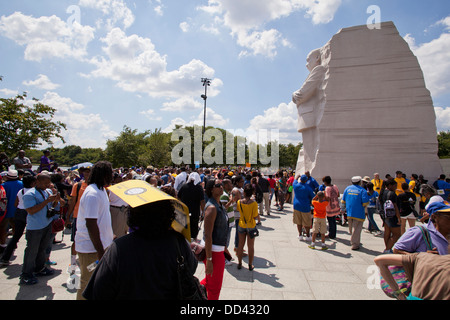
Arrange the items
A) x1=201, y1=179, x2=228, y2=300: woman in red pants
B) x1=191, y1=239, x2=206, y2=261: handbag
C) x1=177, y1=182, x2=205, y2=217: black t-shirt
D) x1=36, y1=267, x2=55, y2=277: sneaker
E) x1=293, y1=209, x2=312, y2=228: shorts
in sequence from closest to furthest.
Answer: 1. x1=191, y1=239, x2=206, y2=261: handbag
2. x1=201, y1=179, x2=228, y2=300: woman in red pants
3. x1=36, y1=267, x2=55, y2=277: sneaker
4. x1=177, y1=182, x2=205, y2=217: black t-shirt
5. x1=293, y1=209, x2=312, y2=228: shorts

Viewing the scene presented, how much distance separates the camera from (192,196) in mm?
5277

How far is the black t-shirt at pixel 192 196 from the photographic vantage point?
5227 millimetres

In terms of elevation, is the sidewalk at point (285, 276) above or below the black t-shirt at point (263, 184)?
below

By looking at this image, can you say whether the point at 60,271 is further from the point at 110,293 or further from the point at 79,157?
the point at 79,157

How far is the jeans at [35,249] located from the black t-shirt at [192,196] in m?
2.53

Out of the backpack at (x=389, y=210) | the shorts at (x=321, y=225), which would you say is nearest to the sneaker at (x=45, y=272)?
the shorts at (x=321, y=225)

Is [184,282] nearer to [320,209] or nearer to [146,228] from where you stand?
[146,228]

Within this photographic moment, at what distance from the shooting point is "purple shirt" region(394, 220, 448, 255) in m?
2.09

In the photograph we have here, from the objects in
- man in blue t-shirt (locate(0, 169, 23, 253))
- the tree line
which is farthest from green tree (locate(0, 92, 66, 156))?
man in blue t-shirt (locate(0, 169, 23, 253))

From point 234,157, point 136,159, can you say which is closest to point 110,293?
point 136,159

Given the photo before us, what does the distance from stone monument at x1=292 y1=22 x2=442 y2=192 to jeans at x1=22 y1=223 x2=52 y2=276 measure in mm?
11628

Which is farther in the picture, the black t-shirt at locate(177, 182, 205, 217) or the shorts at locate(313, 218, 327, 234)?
the shorts at locate(313, 218, 327, 234)

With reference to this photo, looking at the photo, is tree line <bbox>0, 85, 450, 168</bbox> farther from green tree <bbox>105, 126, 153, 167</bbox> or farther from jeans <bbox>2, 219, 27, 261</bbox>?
jeans <bbox>2, 219, 27, 261</bbox>

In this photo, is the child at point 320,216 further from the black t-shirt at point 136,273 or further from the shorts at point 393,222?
the black t-shirt at point 136,273
